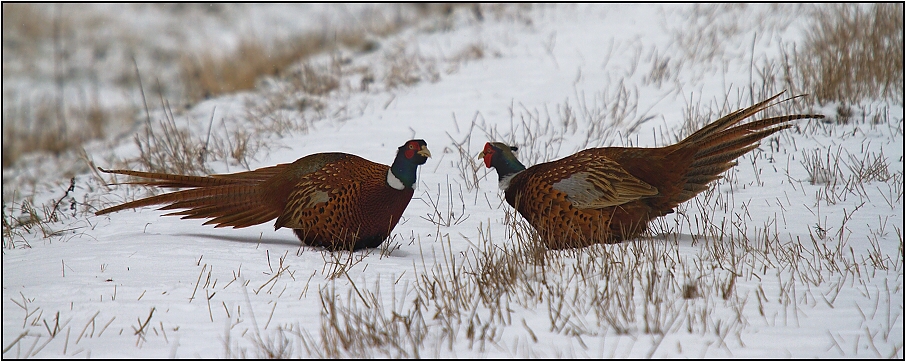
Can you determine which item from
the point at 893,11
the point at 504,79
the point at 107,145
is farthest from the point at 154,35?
the point at 893,11

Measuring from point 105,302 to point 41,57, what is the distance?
11700 mm

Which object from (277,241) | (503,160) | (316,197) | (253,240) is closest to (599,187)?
(503,160)

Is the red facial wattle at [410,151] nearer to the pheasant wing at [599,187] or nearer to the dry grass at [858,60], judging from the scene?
the pheasant wing at [599,187]

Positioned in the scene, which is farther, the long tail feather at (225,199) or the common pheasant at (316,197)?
the long tail feather at (225,199)

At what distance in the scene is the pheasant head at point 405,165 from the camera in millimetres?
3854

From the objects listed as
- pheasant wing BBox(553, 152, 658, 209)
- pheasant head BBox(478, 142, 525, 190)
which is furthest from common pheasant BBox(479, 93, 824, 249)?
pheasant head BBox(478, 142, 525, 190)

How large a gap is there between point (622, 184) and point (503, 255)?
91 centimetres

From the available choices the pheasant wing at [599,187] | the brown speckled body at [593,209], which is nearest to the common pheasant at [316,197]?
the brown speckled body at [593,209]

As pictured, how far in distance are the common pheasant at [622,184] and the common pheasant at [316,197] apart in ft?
2.13

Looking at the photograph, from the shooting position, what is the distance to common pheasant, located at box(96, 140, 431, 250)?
3846 mm

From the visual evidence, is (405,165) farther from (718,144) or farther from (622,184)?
(718,144)

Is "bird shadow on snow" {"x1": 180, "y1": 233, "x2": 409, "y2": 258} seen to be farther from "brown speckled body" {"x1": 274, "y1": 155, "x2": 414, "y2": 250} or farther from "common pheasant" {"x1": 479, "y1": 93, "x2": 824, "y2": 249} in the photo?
"common pheasant" {"x1": 479, "y1": 93, "x2": 824, "y2": 249}

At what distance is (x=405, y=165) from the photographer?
385 cm

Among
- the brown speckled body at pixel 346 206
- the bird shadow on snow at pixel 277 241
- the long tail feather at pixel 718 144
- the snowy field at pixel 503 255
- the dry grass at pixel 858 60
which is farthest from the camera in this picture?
the dry grass at pixel 858 60
